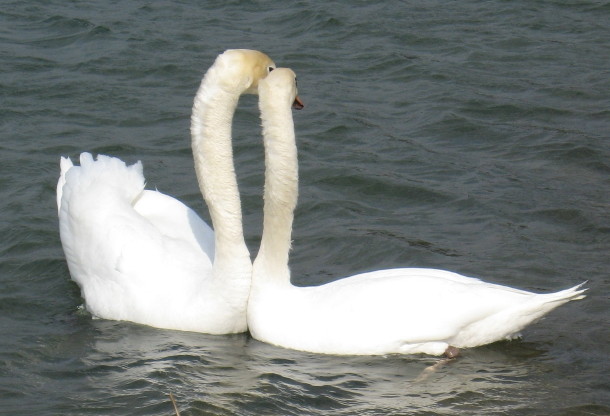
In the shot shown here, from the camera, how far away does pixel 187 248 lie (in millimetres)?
7398

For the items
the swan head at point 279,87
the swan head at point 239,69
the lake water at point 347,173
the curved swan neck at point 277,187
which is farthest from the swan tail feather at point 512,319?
the swan head at point 239,69

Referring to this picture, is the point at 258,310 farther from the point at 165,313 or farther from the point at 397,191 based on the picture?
the point at 397,191

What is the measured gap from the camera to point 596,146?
983cm

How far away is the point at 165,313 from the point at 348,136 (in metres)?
3.92

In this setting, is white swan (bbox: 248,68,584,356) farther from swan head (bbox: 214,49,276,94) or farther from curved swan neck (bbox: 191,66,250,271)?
curved swan neck (bbox: 191,66,250,271)

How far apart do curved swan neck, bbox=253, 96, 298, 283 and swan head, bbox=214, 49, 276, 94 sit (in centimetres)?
19

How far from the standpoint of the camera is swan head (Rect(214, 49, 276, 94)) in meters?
6.60

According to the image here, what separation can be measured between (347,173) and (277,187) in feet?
9.40

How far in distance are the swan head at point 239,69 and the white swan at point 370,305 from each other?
140 mm

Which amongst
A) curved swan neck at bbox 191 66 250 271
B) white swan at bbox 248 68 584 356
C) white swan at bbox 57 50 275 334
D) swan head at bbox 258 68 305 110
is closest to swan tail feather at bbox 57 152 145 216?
white swan at bbox 57 50 275 334

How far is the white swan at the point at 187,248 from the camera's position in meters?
6.73

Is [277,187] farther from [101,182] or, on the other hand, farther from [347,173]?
[347,173]

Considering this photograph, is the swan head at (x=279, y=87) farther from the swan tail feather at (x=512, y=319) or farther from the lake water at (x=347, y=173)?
the swan tail feather at (x=512, y=319)

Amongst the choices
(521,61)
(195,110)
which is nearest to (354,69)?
(521,61)
